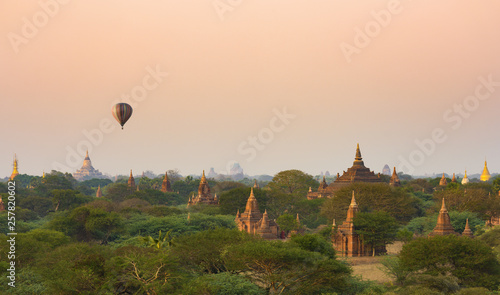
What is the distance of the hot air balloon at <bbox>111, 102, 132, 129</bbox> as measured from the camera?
64.8m

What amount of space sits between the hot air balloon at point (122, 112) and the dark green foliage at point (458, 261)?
1307 inches

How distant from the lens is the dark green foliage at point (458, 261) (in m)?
39.4

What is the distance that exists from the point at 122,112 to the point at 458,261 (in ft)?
120

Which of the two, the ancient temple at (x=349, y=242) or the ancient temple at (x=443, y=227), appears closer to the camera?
the ancient temple at (x=443, y=227)

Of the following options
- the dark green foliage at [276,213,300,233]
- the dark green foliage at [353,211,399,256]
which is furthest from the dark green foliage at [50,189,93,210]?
the dark green foliage at [353,211,399,256]

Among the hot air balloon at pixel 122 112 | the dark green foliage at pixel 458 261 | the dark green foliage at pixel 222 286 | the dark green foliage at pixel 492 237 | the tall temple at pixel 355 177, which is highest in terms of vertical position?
the hot air balloon at pixel 122 112

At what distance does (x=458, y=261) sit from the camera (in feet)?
132

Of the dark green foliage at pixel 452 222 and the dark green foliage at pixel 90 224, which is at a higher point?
the dark green foliage at pixel 452 222

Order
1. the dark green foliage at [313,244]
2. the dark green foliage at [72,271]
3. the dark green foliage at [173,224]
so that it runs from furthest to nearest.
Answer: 1. the dark green foliage at [173,224]
2. the dark green foliage at [313,244]
3. the dark green foliage at [72,271]

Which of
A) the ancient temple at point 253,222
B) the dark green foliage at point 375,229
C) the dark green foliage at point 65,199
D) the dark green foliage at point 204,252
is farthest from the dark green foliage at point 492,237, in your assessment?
the dark green foliage at point 65,199

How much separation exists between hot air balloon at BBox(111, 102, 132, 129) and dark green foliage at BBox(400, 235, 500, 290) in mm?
33202

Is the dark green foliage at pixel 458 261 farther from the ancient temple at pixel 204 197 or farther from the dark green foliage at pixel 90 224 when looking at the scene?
the ancient temple at pixel 204 197

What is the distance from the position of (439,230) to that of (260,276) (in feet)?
80.4

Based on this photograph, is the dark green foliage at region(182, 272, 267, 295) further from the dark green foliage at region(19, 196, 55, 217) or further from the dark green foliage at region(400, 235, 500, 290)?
the dark green foliage at region(19, 196, 55, 217)
